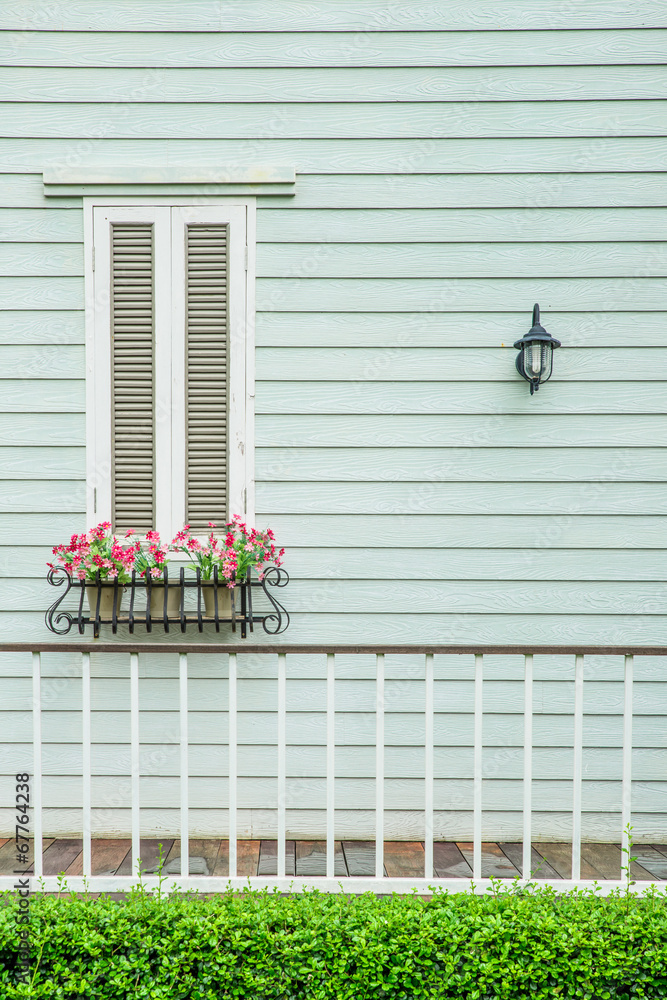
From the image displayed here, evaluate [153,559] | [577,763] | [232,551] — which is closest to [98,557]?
[153,559]

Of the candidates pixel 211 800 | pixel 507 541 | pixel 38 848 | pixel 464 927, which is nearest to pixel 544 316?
pixel 507 541

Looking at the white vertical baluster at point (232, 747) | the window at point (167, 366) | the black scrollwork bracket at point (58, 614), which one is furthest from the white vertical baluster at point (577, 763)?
the black scrollwork bracket at point (58, 614)

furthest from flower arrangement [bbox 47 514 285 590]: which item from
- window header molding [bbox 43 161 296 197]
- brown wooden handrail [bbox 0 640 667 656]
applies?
window header molding [bbox 43 161 296 197]

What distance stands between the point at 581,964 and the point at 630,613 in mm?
1554

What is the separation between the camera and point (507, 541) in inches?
121

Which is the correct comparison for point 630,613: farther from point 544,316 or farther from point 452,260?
point 452,260

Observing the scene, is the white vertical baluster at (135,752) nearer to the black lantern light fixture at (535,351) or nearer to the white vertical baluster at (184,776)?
the white vertical baluster at (184,776)

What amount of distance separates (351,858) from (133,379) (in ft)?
7.46

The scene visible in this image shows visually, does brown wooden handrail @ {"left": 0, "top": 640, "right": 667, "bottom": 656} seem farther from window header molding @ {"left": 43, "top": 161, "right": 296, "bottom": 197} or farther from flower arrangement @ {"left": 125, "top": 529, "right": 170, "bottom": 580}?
window header molding @ {"left": 43, "top": 161, "right": 296, "bottom": 197}

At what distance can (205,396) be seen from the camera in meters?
3.07

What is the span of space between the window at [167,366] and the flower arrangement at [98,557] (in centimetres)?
15

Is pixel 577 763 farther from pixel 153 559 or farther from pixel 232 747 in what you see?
pixel 153 559

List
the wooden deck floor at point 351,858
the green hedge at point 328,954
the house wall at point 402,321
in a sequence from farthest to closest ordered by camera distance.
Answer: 1. the house wall at point 402,321
2. the wooden deck floor at point 351,858
3. the green hedge at point 328,954

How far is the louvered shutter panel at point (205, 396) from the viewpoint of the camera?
10.1ft
